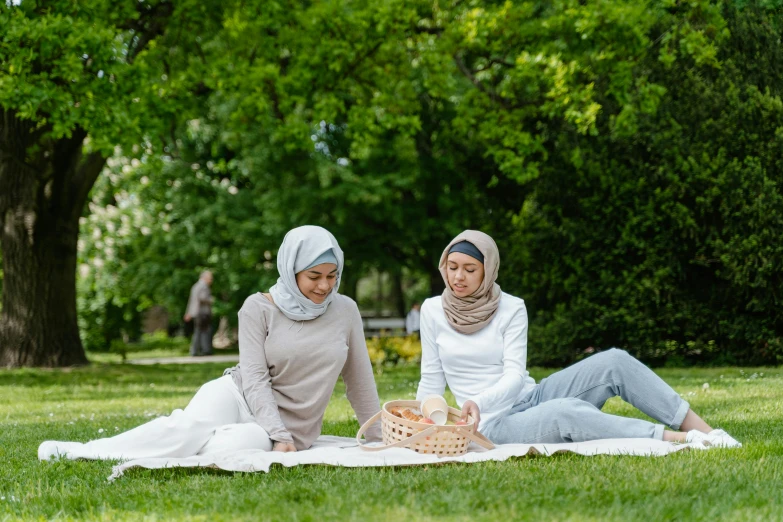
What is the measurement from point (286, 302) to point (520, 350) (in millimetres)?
1427

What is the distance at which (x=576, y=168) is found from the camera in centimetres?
1501

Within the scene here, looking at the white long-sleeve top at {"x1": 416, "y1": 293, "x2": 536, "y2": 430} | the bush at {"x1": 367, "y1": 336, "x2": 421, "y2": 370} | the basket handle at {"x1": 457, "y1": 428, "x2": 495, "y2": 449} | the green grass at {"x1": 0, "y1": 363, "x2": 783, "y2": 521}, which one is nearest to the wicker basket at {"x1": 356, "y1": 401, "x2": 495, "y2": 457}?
the basket handle at {"x1": 457, "y1": 428, "x2": 495, "y2": 449}

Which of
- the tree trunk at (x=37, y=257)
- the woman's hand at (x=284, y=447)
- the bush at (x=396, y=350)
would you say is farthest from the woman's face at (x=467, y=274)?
the tree trunk at (x=37, y=257)

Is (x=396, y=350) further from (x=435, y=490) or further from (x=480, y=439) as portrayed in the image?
(x=435, y=490)

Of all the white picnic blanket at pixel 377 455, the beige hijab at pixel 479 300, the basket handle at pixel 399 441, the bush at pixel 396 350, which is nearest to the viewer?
the white picnic blanket at pixel 377 455

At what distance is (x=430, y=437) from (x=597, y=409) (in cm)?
110

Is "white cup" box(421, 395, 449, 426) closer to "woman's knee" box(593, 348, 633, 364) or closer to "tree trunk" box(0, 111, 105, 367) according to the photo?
"woman's knee" box(593, 348, 633, 364)

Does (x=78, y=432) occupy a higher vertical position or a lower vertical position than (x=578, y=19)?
lower

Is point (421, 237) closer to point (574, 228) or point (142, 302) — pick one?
point (574, 228)

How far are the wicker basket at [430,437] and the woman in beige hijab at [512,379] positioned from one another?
0.75 ft

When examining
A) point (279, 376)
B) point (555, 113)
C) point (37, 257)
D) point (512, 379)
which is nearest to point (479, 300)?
point (512, 379)

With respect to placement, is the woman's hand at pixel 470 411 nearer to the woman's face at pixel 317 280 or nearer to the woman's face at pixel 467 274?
the woman's face at pixel 467 274

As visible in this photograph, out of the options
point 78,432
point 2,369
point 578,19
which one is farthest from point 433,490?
point 2,369

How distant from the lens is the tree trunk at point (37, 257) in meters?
14.7
